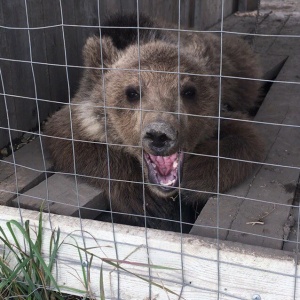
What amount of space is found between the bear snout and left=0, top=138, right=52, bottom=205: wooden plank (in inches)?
26.9

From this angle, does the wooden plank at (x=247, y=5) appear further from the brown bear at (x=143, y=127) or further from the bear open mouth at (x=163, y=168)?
the bear open mouth at (x=163, y=168)

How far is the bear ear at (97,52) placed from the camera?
150 inches

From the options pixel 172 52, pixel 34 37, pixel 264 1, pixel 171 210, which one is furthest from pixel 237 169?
pixel 264 1

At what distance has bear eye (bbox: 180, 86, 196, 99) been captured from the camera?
3.60 m

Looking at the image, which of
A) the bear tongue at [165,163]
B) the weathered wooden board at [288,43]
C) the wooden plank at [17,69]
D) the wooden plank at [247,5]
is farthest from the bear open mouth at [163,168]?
the wooden plank at [247,5]

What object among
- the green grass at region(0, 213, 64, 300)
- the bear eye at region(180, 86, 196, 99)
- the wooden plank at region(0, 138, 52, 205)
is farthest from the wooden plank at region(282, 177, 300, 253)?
the wooden plank at region(0, 138, 52, 205)

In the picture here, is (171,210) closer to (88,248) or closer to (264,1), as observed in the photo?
(88,248)

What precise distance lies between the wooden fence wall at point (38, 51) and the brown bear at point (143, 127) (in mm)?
308

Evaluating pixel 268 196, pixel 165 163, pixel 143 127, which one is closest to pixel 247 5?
pixel 165 163

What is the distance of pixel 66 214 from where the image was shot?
10.5ft

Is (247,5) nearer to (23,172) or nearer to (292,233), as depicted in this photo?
(23,172)

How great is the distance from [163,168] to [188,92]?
1.80 ft

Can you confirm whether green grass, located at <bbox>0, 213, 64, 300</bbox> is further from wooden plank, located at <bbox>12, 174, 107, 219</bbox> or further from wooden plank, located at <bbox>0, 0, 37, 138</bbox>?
wooden plank, located at <bbox>0, 0, 37, 138</bbox>

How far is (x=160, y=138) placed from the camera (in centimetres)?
301
